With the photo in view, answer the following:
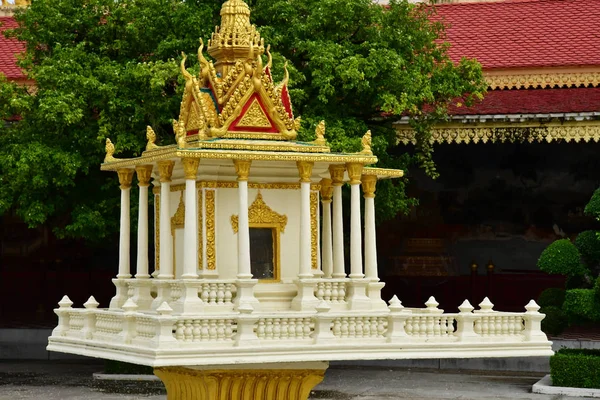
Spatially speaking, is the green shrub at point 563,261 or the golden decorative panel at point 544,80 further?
the golden decorative panel at point 544,80

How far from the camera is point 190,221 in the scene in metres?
15.5

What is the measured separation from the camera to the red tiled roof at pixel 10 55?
31.2m

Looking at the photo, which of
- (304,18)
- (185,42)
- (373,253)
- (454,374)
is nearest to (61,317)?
(373,253)

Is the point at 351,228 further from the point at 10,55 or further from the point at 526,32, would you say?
the point at 10,55

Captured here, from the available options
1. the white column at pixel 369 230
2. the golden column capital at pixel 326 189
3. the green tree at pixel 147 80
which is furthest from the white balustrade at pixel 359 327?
the green tree at pixel 147 80

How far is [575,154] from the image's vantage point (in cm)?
3281

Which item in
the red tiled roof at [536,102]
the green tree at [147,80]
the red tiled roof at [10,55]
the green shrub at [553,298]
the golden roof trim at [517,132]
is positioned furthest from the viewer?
the red tiled roof at [10,55]

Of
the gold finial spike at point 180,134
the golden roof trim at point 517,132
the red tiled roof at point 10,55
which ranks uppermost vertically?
the red tiled roof at point 10,55

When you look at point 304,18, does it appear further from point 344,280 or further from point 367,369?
point 344,280

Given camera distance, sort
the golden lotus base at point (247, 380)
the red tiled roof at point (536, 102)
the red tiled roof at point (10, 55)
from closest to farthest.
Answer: the golden lotus base at point (247, 380), the red tiled roof at point (536, 102), the red tiled roof at point (10, 55)

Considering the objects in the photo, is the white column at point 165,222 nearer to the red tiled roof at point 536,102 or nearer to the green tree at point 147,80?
the green tree at point 147,80

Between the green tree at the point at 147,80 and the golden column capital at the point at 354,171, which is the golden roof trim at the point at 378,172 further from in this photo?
the green tree at the point at 147,80

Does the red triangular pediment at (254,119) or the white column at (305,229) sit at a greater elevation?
the red triangular pediment at (254,119)

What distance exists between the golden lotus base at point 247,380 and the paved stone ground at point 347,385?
871 centimetres
